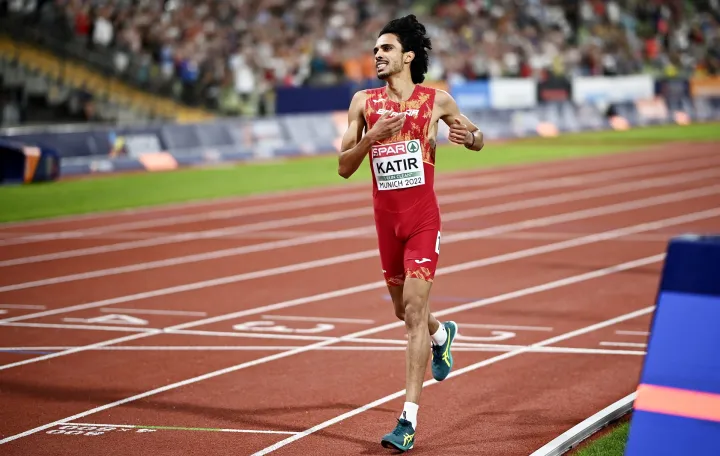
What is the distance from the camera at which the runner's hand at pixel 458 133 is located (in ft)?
22.5

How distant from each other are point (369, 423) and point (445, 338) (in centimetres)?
79

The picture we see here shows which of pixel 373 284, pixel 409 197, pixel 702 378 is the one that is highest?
pixel 409 197

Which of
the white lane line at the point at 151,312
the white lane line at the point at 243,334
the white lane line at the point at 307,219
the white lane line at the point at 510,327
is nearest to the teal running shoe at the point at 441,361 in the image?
the white lane line at the point at 243,334

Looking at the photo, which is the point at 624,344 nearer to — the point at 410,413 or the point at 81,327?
the point at 410,413

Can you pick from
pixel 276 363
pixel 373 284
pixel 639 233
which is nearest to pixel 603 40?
pixel 639 233

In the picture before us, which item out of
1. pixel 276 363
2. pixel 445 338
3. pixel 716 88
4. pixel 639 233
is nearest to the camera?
pixel 445 338

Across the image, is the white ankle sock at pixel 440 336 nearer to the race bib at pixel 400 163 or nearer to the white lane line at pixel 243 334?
the race bib at pixel 400 163

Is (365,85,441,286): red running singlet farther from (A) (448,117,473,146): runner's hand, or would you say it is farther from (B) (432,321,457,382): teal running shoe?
(B) (432,321,457,382): teal running shoe

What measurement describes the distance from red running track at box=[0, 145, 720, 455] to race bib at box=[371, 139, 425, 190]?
146cm

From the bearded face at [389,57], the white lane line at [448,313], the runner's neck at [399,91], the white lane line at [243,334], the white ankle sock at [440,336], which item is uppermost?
the bearded face at [389,57]

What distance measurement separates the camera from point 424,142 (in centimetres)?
691

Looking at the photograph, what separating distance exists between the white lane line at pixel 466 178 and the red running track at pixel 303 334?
0.73 m

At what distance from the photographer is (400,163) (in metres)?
6.85

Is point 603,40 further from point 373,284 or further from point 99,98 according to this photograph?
point 373,284
